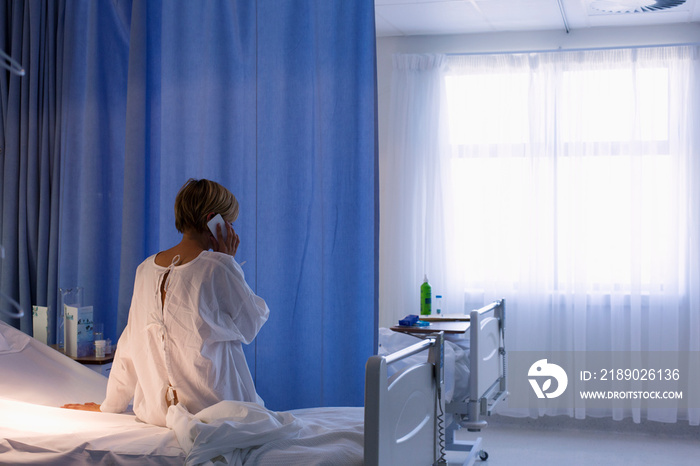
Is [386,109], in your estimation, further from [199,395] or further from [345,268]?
[199,395]

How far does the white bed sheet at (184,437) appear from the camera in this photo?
5.60ft

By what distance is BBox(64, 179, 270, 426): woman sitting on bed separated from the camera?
203 cm

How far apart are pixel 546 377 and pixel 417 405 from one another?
8.79 feet

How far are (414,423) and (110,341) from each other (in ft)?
5.75

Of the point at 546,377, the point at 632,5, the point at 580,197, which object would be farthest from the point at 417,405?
the point at 632,5

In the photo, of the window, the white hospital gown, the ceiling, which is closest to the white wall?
the ceiling

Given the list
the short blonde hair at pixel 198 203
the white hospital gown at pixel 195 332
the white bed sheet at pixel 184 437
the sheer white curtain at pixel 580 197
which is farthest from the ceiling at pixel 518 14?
the white bed sheet at pixel 184 437

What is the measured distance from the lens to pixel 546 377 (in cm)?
429

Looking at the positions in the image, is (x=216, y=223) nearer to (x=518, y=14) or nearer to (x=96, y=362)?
(x=96, y=362)

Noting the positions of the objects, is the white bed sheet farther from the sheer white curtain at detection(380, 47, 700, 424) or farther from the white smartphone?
the sheer white curtain at detection(380, 47, 700, 424)

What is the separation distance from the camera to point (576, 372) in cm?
425

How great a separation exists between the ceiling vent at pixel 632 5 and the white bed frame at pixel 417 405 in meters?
2.02

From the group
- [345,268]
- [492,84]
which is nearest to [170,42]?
[345,268]

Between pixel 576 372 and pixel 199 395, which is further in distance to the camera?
pixel 576 372
